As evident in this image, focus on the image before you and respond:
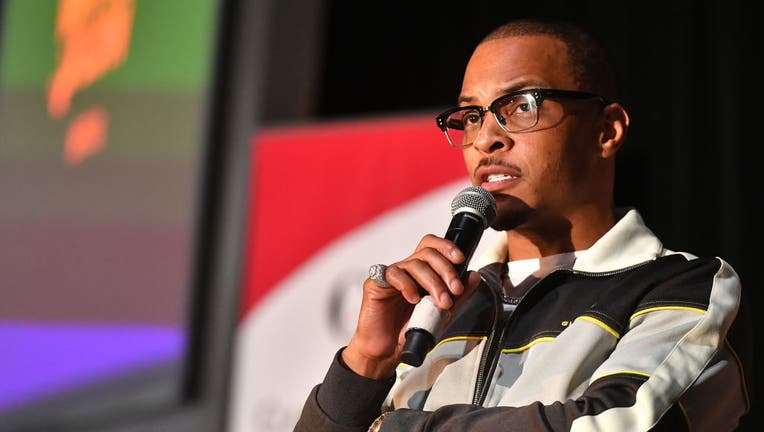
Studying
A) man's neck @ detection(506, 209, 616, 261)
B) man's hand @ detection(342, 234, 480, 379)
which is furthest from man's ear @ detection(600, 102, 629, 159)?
man's hand @ detection(342, 234, 480, 379)

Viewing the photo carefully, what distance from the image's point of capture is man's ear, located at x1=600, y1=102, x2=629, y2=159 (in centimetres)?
137

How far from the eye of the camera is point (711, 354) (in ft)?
3.67

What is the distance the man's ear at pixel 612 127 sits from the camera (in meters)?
1.37

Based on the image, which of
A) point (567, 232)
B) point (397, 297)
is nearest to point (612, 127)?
point (567, 232)

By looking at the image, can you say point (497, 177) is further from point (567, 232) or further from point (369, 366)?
point (369, 366)

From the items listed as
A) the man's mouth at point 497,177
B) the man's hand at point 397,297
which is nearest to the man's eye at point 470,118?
the man's mouth at point 497,177

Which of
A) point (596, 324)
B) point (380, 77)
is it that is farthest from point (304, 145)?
point (596, 324)

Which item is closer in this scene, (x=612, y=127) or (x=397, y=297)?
(x=397, y=297)

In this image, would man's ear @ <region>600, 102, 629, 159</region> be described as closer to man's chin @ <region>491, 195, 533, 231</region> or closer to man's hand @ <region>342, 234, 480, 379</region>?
man's chin @ <region>491, 195, 533, 231</region>

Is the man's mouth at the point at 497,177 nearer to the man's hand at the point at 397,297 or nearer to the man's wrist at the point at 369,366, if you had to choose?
the man's hand at the point at 397,297

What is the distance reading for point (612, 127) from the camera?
1.37 m

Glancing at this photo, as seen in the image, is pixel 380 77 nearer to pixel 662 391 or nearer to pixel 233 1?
pixel 233 1

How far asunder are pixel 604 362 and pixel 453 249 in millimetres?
223

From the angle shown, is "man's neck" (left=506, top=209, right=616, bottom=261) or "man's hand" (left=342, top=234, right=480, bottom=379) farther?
"man's neck" (left=506, top=209, right=616, bottom=261)
